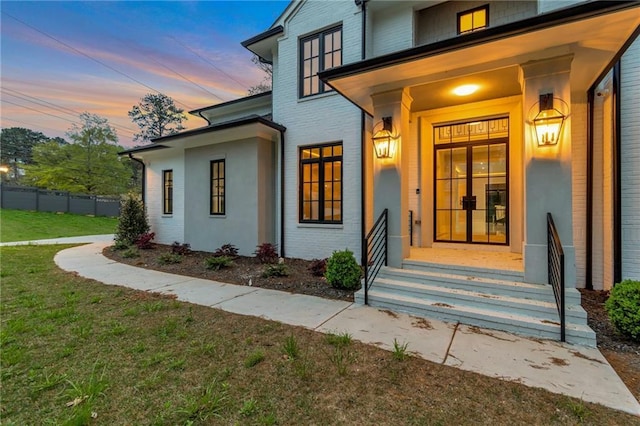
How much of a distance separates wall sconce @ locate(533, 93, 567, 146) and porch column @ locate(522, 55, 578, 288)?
6 centimetres

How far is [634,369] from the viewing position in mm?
2721

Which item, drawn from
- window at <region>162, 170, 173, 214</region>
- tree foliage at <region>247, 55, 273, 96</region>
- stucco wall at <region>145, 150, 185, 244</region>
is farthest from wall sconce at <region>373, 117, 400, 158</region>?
tree foliage at <region>247, 55, 273, 96</region>

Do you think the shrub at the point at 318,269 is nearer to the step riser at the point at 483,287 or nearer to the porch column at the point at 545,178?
the step riser at the point at 483,287

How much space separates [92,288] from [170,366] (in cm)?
404

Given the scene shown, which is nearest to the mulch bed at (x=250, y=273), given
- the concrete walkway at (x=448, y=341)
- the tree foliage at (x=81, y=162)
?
the concrete walkway at (x=448, y=341)

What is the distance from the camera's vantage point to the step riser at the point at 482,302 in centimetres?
352

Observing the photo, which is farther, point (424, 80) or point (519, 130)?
point (519, 130)

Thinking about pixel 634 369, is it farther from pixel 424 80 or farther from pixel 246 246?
pixel 246 246

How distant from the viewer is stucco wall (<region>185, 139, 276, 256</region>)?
26.8 feet

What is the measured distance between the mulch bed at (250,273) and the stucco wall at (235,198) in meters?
0.62

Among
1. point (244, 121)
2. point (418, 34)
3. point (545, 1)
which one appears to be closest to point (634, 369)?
point (545, 1)

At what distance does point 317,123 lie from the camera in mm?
7613

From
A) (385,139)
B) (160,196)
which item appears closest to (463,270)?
(385,139)

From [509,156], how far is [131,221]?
497 inches
